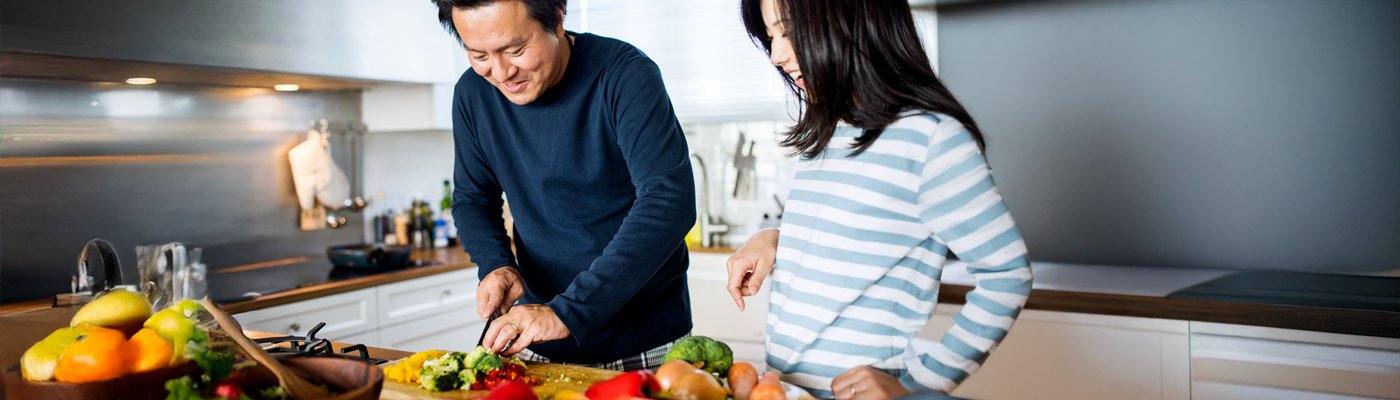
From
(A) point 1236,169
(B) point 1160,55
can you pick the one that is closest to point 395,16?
(B) point 1160,55

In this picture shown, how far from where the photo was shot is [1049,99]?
2918 mm

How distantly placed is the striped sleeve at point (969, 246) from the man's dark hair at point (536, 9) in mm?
704

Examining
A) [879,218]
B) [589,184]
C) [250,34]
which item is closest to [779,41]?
[879,218]

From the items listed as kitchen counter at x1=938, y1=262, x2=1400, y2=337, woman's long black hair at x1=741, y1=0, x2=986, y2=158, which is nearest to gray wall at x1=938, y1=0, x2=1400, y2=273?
kitchen counter at x1=938, y1=262, x2=1400, y2=337

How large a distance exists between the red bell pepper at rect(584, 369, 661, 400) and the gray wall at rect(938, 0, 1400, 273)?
226 centimetres

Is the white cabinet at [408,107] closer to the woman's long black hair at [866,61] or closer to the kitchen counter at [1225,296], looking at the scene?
the kitchen counter at [1225,296]

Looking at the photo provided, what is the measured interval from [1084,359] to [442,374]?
1.65m

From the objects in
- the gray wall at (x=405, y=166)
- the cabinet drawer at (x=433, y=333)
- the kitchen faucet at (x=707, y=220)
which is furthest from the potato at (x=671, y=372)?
the gray wall at (x=405, y=166)

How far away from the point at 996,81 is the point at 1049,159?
28cm

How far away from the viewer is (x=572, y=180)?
64.9 inches

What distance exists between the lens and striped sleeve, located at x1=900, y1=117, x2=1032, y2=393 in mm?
1003

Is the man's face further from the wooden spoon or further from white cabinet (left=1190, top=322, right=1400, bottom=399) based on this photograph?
white cabinet (left=1190, top=322, right=1400, bottom=399)

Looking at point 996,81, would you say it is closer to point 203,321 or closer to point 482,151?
point 482,151

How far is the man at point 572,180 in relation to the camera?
147cm
